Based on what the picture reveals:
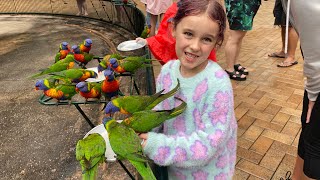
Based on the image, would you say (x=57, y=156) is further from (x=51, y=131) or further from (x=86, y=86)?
(x=86, y=86)

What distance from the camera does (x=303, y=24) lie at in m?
1.23

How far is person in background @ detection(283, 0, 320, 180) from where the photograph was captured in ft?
3.91

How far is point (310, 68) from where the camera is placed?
132 centimetres

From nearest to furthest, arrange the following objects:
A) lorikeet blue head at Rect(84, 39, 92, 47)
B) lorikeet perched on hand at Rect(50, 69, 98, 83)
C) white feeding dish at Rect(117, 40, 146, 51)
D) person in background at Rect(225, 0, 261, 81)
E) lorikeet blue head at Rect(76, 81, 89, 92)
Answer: lorikeet blue head at Rect(76, 81, 89, 92), lorikeet perched on hand at Rect(50, 69, 98, 83), white feeding dish at Rect(117, 40, 146, 51), lorikeet blue head at Rect(84, 39, 92, 47), person in background at Rect(225, 0, 261, 81)

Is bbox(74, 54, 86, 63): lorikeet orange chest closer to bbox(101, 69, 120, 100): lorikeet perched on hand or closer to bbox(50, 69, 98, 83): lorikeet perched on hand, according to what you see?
bbox(50, 69, 98, 83): lorikeet perched on hand

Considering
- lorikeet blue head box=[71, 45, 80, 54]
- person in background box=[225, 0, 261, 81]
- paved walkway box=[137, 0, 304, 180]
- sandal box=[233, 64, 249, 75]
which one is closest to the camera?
paved walkway box=[137, 0, 304, 180]

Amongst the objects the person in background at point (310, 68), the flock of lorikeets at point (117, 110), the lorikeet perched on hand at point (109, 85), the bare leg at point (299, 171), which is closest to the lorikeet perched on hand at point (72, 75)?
the flock of lorikeets at point (117, 110)

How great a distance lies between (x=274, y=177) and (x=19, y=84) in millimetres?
3766

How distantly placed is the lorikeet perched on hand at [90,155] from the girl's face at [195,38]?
1.60ft

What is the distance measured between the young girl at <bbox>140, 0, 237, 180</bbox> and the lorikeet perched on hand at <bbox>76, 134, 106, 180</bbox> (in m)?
0.20

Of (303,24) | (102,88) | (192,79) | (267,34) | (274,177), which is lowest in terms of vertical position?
(274,177)

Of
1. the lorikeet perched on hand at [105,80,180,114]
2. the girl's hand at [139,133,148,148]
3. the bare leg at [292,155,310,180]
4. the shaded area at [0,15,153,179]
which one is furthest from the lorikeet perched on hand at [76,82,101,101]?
the bare leg at [292,155,310,180]

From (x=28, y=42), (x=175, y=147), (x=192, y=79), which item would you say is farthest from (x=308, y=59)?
(x=28, y=42)

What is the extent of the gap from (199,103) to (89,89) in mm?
901
